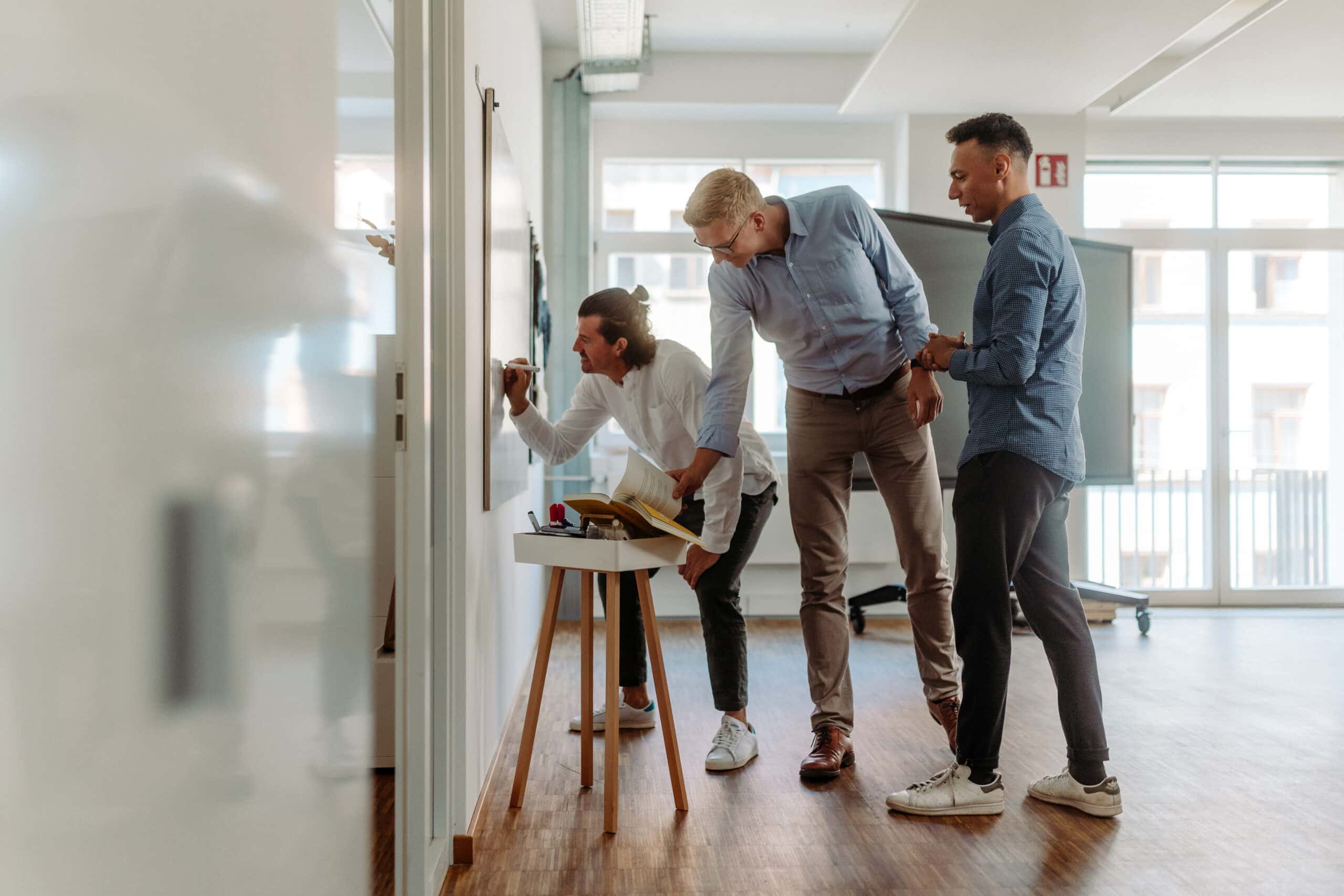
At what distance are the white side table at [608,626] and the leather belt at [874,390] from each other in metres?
0.56

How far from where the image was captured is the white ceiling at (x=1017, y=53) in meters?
3.77

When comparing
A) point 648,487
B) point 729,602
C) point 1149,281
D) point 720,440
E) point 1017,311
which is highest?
point 1149,281

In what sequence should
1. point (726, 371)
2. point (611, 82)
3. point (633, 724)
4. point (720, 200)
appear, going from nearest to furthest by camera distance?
point (720, 200)
point (726, 371)
point (633, 724)
point (611, 82)

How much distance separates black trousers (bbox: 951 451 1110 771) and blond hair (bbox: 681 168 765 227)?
78 cm

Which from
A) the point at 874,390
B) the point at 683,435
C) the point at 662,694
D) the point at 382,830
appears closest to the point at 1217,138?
the point at 874,390

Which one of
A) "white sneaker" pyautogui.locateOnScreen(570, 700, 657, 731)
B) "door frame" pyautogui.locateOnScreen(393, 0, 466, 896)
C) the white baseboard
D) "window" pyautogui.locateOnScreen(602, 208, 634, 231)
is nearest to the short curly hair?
"door frame" pyautogui.locateOnScreen(393, 0, 466, 896)

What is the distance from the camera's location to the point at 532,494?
4.20 metres

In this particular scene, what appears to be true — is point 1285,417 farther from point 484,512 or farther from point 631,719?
point 484,512

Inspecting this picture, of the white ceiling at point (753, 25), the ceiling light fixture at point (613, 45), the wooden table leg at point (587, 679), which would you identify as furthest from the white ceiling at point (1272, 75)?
the wooden table leg at point (587, 679)

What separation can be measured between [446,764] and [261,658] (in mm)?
1011

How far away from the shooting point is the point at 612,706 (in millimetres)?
2107

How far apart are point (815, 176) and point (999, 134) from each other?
11.3ft

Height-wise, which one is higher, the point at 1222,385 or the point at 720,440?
the point at 1222,385

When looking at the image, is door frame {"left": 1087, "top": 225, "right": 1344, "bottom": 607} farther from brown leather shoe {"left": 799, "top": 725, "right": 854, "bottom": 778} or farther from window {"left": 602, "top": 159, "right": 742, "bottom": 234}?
brown leather shoe {"left": 799, "top": 725, "right": 854, "bottom": 778}
